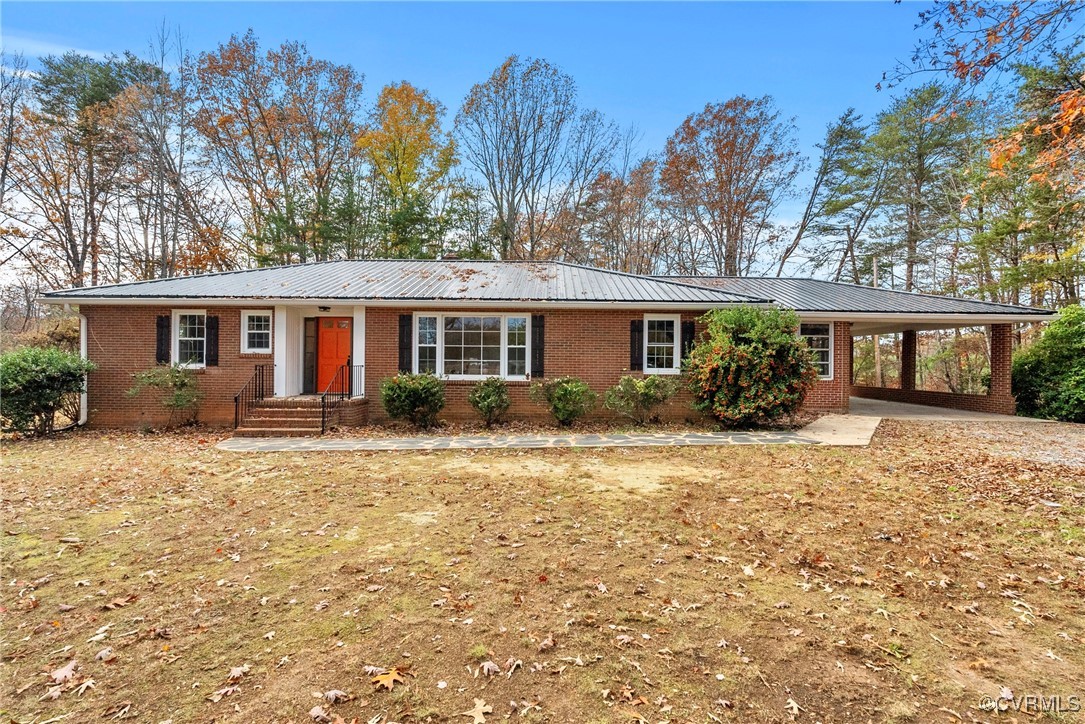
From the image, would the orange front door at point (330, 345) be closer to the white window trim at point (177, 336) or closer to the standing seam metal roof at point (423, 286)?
the standing seam metal roof at point (423, 286)

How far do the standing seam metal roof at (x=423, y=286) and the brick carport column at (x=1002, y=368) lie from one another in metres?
7.07

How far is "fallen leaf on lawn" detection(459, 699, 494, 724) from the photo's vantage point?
2165mm

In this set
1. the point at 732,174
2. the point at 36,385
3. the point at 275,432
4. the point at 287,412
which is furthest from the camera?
the point at 732,174

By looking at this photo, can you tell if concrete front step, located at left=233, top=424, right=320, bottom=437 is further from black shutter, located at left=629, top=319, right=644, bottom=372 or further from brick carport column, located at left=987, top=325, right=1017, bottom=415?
brick carport column, located at left=987, top=325, right=1017, bottom=415

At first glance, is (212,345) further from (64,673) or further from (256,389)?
(64,673)

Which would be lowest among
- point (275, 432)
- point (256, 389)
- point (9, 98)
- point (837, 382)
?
point (275, 432)

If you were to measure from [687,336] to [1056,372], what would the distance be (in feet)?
33.2

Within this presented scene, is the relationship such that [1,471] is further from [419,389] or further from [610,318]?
[610,318]

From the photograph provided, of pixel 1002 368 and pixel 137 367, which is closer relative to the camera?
pixel 137 367

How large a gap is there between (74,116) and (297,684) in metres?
25.6

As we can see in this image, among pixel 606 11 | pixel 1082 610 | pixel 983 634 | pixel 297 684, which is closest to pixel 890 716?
pixel 983 634

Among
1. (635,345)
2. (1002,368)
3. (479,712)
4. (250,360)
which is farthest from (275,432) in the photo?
(1002,368)

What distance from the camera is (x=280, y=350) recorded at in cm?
1146

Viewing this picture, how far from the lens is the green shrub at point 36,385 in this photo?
9.46m
